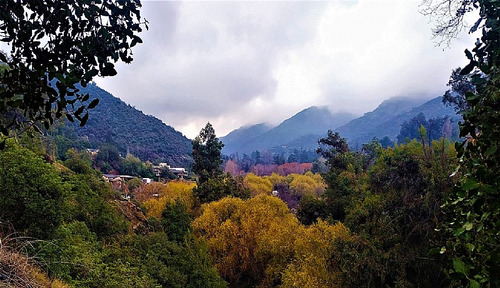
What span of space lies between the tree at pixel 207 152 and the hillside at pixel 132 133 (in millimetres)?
50088

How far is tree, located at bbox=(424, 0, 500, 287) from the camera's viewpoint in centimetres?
156

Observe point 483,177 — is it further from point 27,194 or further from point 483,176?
point 27,194

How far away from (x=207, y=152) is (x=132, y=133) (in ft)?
230

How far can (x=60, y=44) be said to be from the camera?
202 cm

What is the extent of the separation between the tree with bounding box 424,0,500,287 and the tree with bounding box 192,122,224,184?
101ft

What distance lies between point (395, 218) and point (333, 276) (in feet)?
10.8

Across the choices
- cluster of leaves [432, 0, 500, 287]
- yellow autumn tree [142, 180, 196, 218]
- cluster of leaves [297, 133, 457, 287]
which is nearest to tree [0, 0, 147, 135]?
cluster of leaves [432, 0, 500, 287]

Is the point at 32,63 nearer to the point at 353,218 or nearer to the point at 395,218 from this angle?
the point at 395,218

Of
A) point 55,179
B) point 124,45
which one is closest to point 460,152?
point 124,45

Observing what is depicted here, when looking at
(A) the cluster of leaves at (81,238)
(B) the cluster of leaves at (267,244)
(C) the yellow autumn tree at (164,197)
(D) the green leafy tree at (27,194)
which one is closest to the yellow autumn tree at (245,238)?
(B) the cluster of leaves at (267,244)

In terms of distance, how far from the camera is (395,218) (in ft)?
39.5

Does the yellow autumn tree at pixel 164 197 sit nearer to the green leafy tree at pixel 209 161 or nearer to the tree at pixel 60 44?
the green leafy tree at pixel 209 161

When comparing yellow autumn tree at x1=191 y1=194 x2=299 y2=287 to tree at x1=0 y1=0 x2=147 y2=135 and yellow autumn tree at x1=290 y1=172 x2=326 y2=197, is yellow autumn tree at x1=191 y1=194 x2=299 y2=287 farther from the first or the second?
yellow autumn tree at x1=290 y1=172 x2=326 y2=197

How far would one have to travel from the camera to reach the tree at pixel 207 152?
3312 cm
